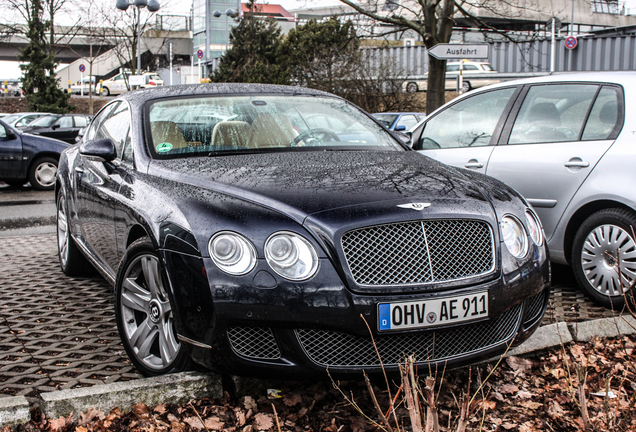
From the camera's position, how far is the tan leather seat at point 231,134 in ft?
14.1

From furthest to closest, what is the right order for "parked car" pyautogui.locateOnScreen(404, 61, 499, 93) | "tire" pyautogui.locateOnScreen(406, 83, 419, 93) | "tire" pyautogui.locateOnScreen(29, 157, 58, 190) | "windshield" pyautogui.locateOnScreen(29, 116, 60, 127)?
"parked car" pyautogui.locateOnScreen(404, 61, 499, 93), "tire" pyautogui.locateOnScreen(406, 83, 419, 93), "windshield" pyautogui.locateOnScreen(29, 116, 60, 127), "tire" pyautogui.locateOnScreen(29, 157, 58, 190)

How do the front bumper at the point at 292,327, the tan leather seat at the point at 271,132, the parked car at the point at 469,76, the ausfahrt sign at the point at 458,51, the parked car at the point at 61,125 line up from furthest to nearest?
1. the parked car at the point at 469,76
2. the parked car at the point at 61,125
3. the ausfahrt sign at the point at 458,51
4. the tan leather seat at the point at 271,132
5. the front bumper at the point at 292,327

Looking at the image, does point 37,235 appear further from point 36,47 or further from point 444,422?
point 36,47

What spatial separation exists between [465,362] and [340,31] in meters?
39.8

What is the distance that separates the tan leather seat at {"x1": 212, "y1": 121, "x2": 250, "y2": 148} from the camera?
14.1 feet

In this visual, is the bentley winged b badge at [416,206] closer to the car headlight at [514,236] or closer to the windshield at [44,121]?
the car headlight at [514,236]

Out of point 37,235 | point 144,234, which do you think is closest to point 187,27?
point 37,235

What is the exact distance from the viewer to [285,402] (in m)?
3.37

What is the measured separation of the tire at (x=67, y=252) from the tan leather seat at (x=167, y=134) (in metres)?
1.89

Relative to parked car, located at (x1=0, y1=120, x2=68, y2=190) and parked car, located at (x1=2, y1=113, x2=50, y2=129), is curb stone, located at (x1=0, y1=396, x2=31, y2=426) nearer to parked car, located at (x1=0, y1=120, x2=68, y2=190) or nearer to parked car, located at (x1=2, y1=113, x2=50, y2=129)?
parked car, located at (x1=0, y1=120, x2=68, y2=190)

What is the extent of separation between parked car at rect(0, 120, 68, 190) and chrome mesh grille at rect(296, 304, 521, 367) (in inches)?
485

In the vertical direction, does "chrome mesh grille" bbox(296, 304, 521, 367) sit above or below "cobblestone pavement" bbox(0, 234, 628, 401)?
above

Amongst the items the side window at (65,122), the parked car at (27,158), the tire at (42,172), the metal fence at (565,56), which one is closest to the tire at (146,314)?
the parked car at (27,158)

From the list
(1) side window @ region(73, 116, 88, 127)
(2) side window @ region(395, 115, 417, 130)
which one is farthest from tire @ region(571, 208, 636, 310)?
(1) side window @ region(73, 116, 88, 127)
